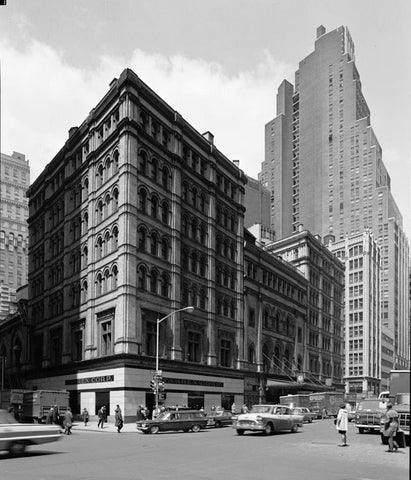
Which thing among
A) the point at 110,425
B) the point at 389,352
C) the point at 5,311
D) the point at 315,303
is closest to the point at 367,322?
the point at 389,352

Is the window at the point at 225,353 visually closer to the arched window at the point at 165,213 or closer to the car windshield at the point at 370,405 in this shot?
the arched window at the point at 165,213

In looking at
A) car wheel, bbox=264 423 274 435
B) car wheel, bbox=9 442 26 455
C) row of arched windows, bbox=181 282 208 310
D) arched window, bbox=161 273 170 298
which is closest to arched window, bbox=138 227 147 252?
arched window, bbox=161 273 170 298

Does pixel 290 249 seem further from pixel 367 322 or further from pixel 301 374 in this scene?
pixel 367 322

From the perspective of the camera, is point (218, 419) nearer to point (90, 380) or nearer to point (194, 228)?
point (90, 380)

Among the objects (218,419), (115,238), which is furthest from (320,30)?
(115,238)

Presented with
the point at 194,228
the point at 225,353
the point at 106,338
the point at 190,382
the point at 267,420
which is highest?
the point at 194,228

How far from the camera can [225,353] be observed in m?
66.6

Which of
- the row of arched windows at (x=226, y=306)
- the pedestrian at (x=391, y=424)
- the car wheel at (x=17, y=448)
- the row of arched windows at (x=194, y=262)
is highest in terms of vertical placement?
the row of arched windows at (x=194, y=262)

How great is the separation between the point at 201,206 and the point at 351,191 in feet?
181

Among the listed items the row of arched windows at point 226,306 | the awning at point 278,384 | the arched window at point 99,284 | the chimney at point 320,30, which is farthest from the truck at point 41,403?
the chimney at point 320,30

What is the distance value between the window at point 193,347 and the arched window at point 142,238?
11127mm

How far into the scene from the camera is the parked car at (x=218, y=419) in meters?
41.9

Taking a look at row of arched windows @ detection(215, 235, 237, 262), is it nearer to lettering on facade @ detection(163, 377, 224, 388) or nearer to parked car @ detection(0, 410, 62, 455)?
lettering on facade @ detection(163, 377, 224, 388)

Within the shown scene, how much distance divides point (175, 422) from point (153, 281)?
68.2 ft
